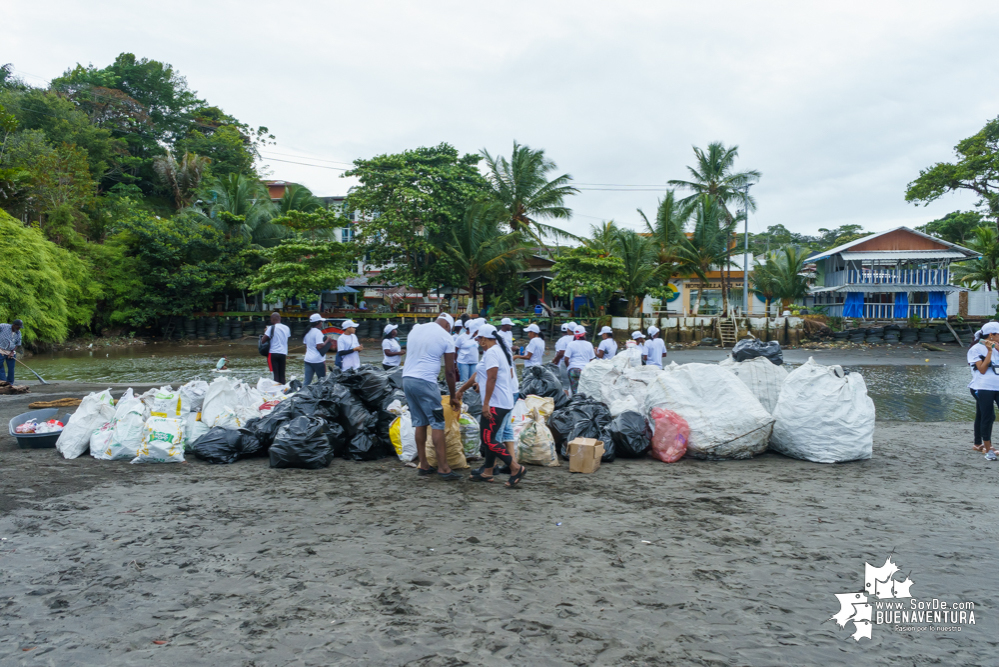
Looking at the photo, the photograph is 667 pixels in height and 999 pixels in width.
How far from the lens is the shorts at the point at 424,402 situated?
529 cm

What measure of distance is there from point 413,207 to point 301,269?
554 centimetres

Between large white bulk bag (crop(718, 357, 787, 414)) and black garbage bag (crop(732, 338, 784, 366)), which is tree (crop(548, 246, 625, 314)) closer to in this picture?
black garbage bag (crop(732, 338, 784, 366))

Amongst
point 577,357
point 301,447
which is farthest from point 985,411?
point 301,447

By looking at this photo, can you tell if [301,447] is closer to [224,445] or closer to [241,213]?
[224,445]

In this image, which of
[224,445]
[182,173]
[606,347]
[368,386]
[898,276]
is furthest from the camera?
[182,173]

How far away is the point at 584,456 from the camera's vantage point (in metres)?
5.70

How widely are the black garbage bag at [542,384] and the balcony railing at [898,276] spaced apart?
2934 cm

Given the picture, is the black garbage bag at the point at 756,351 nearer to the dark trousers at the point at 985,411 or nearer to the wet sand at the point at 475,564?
the dark trousers at the point at 985,411

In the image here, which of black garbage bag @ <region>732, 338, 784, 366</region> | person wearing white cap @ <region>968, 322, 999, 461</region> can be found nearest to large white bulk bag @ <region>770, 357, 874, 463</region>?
person wearing white cap @ <region>968, 322, 999, 461</region>

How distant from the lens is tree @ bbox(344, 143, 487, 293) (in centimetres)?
2702

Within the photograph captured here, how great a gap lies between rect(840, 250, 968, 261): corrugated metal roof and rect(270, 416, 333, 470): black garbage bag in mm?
32573

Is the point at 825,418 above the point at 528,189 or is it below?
below

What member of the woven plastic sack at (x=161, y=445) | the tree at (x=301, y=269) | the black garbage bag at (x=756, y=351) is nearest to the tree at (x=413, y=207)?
the tree at (x=301, y=269)

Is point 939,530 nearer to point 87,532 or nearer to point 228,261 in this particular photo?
point 87,532
